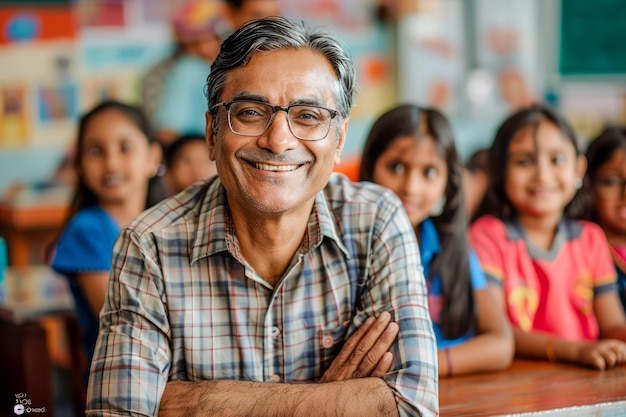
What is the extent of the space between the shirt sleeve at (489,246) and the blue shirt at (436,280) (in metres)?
0.05

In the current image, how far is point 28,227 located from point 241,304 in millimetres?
3217

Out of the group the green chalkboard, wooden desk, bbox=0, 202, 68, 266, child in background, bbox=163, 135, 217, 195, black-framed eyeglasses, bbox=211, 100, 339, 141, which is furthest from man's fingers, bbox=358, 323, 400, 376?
the green chalkboard

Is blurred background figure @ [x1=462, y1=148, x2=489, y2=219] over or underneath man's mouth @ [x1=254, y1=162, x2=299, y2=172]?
underneath

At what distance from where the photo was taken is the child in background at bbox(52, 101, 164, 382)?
7.62 ft

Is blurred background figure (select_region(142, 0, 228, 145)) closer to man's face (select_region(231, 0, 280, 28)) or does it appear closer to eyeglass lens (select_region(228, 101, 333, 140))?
man's face (select_region(231, 0, 280, 28))

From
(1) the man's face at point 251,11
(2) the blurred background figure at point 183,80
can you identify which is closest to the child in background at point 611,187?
(1) the man's face at point 251,11

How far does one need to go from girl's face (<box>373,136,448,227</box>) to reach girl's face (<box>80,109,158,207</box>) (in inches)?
36.3

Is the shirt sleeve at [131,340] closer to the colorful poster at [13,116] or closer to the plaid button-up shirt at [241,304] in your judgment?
the plaid button-up shirt at [241,304]

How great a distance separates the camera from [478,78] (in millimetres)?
5734

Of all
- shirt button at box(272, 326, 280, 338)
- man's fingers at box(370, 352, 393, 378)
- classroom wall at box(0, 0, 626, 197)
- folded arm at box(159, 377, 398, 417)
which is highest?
classroom wall at box(0, 0, 626, 197)

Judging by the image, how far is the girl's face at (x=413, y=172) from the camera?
222 cm

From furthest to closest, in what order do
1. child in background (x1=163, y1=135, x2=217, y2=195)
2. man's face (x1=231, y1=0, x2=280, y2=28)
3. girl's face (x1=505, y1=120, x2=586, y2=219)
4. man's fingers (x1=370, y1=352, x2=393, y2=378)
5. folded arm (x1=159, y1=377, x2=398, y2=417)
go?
man's face (x1=231, y1=0, x2=280, y2=28) → child in background (x1=163, y1=135, x2=217, y2=195) → girl's face (x1=505, y1=120, x2=586, y2=219) → man's fingers (x1=370, y1=352, x2=393, y2=378) → folded arm (x1=159, y1=377, x2=398, y2=417)

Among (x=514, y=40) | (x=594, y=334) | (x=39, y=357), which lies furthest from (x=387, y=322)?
(x=514, y=40)

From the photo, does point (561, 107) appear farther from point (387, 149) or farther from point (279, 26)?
point (279, 26)
